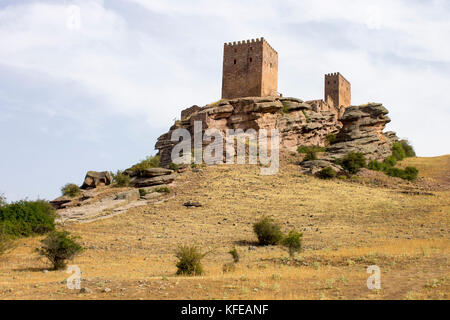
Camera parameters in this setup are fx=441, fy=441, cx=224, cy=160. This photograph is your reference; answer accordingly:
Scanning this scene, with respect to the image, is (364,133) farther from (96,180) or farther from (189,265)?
(189,265)

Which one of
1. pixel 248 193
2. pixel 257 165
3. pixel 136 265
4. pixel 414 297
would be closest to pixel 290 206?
pixel 248 193

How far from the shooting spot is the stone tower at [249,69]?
1335 inches

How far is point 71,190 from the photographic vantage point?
28.5 m

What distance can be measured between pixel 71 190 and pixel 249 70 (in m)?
15.9

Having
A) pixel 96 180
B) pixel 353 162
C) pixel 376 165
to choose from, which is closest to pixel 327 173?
pixel 353 162

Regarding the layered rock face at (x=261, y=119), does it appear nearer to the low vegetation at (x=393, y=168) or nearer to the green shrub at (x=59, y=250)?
the low vegetation at (x=393, y=168)

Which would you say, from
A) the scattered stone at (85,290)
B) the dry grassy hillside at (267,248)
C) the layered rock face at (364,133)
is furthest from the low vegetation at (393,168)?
the scattered stone at (85,290)

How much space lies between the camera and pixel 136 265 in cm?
1284

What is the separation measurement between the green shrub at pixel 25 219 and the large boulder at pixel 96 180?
32.5 feet

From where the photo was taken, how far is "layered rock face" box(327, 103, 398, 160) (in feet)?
104

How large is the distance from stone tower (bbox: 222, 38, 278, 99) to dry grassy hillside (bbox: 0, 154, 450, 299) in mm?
7130

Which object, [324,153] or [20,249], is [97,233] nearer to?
[20,249]

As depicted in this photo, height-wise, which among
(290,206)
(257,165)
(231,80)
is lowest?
(290,206)
